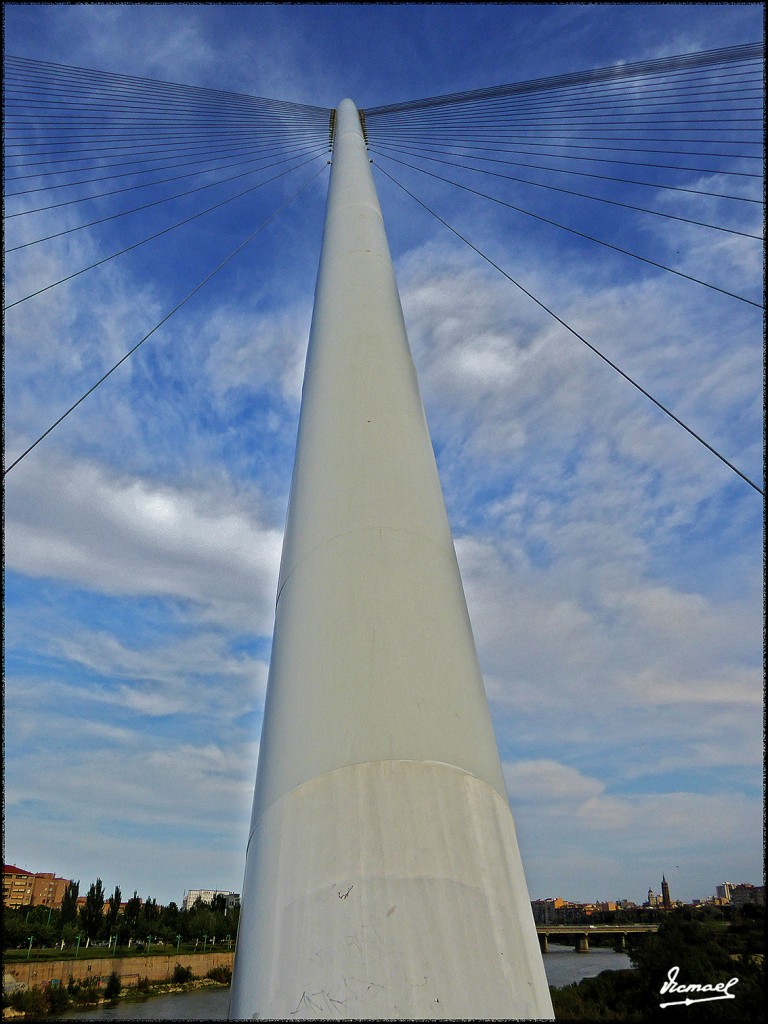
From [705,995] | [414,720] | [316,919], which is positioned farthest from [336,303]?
[705,995]

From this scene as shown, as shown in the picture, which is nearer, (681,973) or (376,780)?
(376,780)

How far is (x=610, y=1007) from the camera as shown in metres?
28.1

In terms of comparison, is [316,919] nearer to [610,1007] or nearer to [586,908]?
[610,1007]

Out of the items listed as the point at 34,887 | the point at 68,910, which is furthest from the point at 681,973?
the point at 34,887

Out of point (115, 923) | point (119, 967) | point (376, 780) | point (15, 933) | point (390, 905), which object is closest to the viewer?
point (390, 905)

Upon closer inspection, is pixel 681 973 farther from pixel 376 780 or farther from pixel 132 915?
pixel 132 915

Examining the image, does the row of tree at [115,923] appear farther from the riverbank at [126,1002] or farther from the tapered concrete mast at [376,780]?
the tapered concrete mast at [376,780]

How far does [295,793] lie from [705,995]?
3591 millimetres

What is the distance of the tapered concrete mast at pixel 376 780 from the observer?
2129mm

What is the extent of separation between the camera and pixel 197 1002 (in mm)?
39188

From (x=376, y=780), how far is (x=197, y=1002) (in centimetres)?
4706

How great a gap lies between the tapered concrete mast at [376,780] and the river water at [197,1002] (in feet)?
113

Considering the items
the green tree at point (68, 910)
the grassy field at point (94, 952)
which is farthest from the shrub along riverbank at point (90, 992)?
the green tree at point (68, 910)

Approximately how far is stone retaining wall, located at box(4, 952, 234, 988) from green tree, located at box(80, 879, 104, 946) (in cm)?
852
